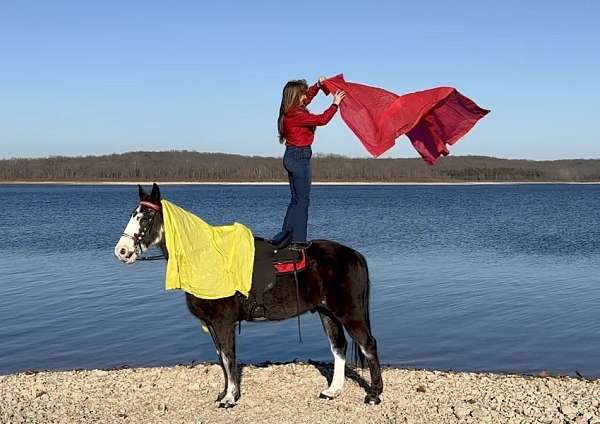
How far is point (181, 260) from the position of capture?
846 centimetres

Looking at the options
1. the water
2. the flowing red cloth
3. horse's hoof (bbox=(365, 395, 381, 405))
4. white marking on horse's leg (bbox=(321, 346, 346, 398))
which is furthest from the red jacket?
the water

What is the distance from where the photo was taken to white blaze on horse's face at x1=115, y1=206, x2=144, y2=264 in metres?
8.18

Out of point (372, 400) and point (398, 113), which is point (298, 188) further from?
point (372, 400)

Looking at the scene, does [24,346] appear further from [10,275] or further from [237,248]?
[10,275]

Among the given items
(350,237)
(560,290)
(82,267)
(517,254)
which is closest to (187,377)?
(560,290)

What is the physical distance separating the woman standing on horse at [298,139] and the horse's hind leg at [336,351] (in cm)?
121

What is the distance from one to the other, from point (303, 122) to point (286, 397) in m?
3.64

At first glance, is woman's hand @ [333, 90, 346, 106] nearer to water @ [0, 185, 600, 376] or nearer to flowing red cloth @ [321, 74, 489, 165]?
flowing red cloth @ [321, 74, 489, 165]

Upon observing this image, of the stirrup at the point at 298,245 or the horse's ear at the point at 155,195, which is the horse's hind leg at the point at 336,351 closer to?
the stirrup at the point at 298,245

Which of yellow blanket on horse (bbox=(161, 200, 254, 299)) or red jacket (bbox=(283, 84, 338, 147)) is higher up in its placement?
red jacket (bbox=(283, 84, 338, 147))

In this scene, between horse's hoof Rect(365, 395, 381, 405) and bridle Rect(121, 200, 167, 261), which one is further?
horse's hoof Rect(365, 395, 381, 405)

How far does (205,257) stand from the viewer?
8602 mm

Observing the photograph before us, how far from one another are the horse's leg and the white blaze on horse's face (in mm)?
2729

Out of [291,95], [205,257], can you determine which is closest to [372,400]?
[205,257]
